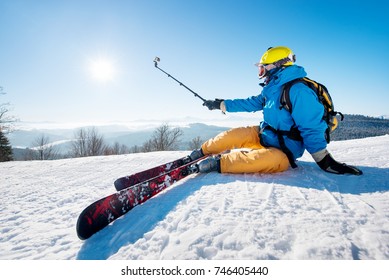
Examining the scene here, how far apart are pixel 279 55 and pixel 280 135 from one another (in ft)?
4.27

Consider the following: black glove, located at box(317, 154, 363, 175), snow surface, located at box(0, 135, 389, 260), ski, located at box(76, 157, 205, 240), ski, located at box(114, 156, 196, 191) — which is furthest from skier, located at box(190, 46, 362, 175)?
ski, located at box(76, 157, 205, 240)

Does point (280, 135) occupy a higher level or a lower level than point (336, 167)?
higher

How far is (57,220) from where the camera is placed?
6.95 ft

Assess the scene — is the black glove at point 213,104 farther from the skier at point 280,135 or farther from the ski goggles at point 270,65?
the ski goggles at point 270,65

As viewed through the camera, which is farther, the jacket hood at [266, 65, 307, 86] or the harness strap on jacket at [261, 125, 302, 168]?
the harness strap on jacket at [261, 125, 302, 168]

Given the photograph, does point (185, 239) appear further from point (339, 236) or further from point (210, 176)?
point (210, 176)

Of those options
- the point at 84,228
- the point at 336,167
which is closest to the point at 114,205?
the point at 84,228

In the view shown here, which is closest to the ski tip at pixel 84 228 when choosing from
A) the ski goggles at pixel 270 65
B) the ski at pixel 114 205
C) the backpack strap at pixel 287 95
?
the ski at pixel 114 205

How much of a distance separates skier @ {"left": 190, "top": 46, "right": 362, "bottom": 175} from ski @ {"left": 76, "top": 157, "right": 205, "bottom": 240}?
3.13 feet

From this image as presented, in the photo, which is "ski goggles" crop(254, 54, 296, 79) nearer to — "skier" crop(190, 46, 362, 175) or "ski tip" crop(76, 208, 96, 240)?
"skier" crop(190, 46, 362, 175)

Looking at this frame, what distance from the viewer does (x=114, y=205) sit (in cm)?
204

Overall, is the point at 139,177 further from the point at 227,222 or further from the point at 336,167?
the point at 336,167

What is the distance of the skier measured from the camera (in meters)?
3.02

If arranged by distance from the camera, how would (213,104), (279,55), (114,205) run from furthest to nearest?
(213,104) < (279,55) < (114,205)
